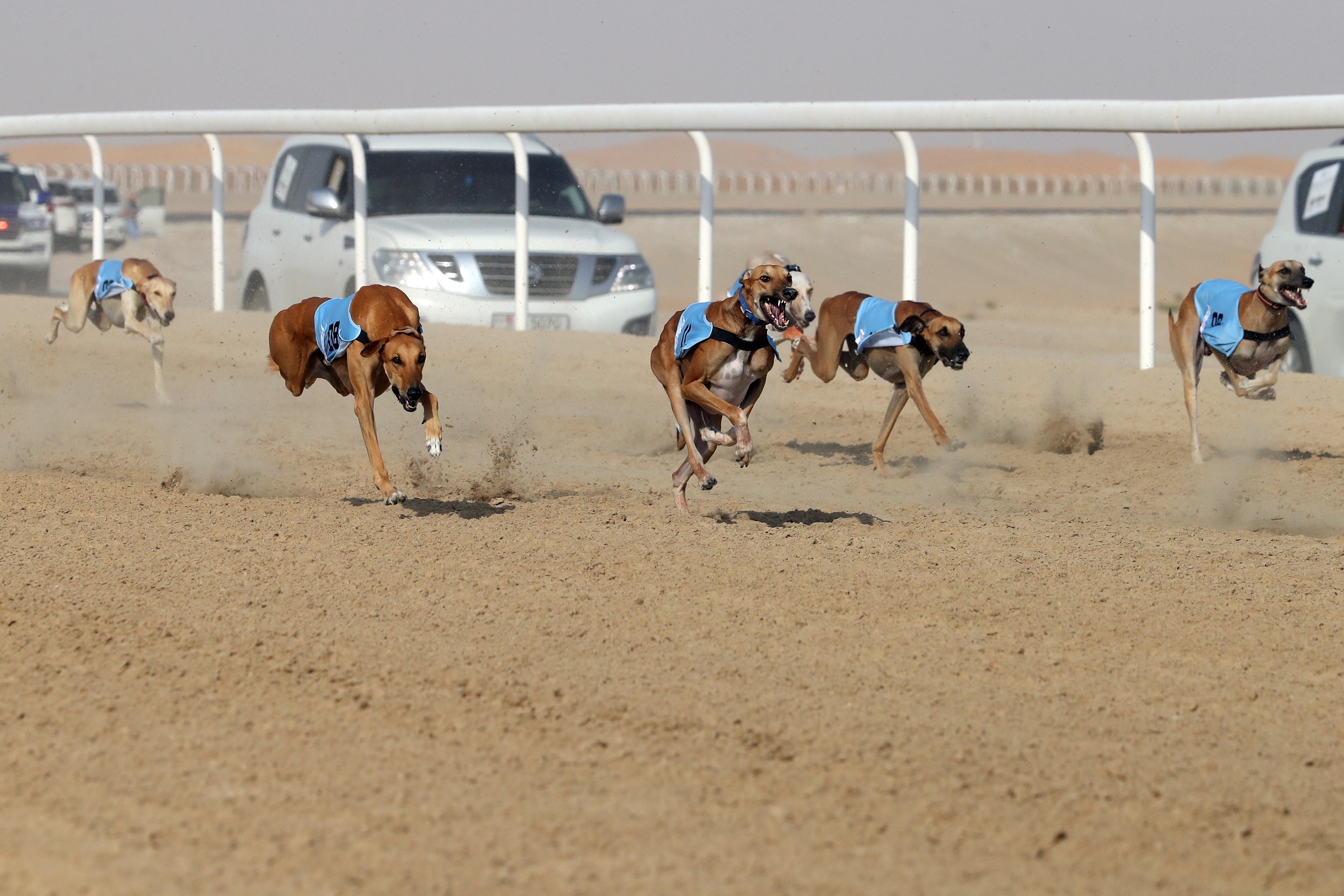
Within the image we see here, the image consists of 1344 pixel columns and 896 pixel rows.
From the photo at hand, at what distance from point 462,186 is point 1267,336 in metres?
7.77

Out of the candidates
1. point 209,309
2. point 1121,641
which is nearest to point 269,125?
point 209,309

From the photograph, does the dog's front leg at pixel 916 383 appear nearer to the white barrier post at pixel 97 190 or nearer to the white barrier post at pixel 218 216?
the white barrier post at pixel 218 216

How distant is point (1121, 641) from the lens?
537 centimetres

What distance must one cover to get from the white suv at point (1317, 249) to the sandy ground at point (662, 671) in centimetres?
168

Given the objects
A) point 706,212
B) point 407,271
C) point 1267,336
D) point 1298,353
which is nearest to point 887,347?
point 1267,336

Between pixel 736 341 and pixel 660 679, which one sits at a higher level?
pixel 736 341

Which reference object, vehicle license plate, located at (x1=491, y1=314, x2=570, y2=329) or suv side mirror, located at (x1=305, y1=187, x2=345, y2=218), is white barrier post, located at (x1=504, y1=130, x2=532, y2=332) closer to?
vehicle license plate, located at (x1=491, y1=314, x2=570, y2=329)

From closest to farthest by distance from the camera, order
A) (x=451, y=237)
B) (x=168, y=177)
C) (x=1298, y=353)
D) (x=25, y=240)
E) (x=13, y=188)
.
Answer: (x=1298, y=353) < (x=451, y=237) < (x=25, y=240) < (x=13, y=188) < (x=168, y=177)

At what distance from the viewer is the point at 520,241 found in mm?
13789

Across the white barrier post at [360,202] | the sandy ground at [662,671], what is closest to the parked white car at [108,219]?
the white barrier post at [360,202]

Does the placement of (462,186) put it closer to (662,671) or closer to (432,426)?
(432,426)

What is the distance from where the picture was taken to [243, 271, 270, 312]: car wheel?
15398 millimetres

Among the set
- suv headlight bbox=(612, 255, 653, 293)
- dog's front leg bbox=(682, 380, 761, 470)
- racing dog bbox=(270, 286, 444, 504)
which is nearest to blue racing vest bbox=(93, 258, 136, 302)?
suv headlight bbox=(612, 255, 653, 293)

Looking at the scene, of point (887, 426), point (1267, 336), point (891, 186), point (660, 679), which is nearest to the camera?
point (660, 679)
